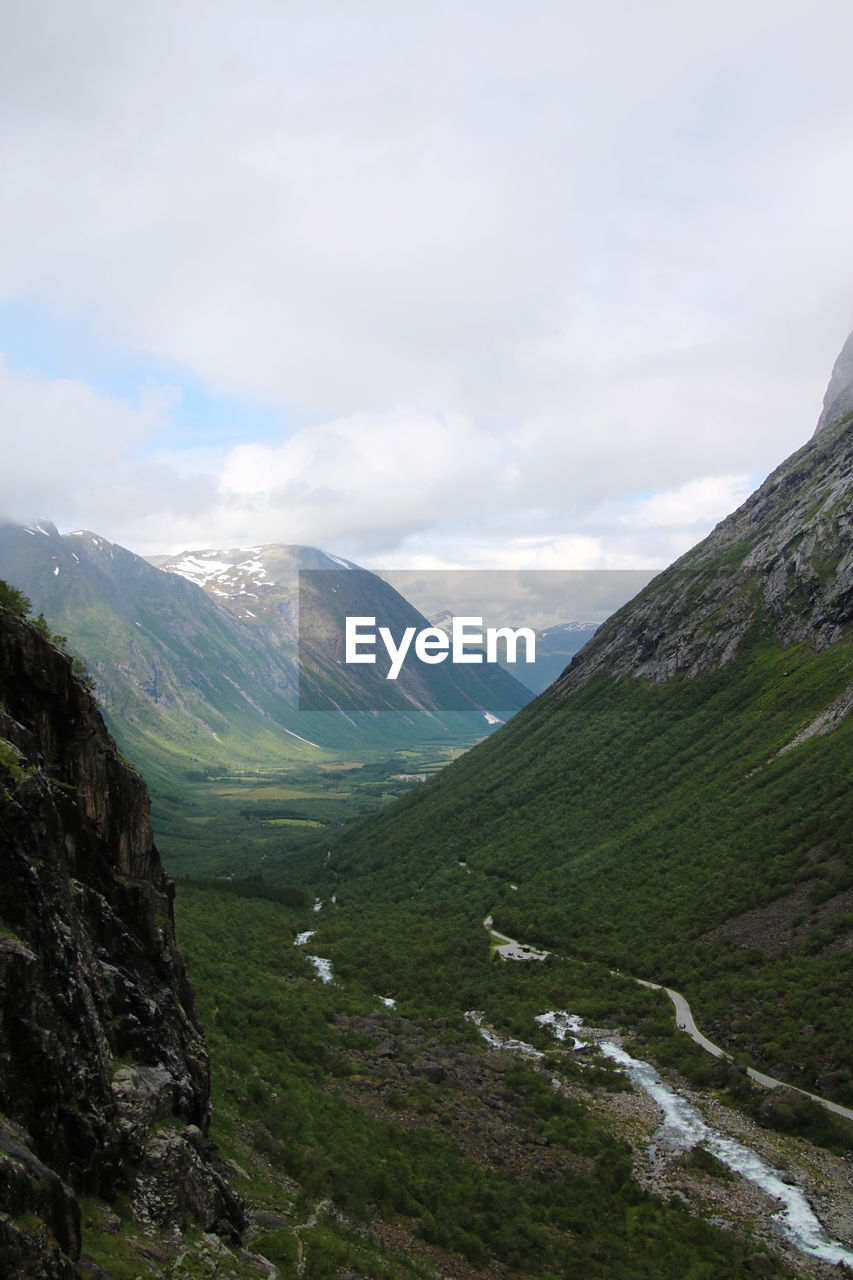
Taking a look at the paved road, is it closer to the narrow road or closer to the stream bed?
the narrow road

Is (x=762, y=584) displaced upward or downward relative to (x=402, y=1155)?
upward

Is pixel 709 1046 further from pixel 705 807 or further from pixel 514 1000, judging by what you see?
pixel 705 807

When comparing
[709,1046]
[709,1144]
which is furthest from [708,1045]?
[709,1144]

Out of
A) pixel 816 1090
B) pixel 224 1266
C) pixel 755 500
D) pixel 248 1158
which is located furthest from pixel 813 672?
pixel 224 1266

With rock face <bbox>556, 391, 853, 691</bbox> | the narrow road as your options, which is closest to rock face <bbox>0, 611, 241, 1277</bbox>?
the narrow road

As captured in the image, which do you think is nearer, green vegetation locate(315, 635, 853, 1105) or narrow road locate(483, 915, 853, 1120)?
narrow road locate(483, 915, 853, 1120)

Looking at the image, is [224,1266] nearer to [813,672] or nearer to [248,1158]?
[248,1158]
